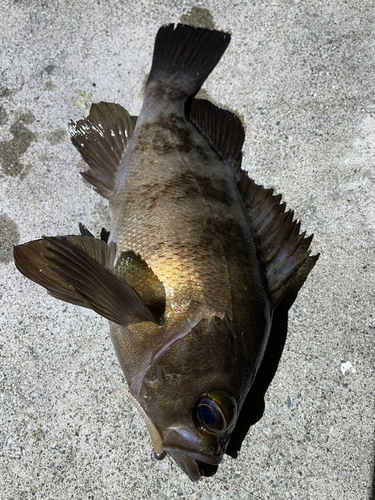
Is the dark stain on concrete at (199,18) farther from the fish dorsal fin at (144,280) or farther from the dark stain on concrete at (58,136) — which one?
the fish dorsal fin at (144,280)

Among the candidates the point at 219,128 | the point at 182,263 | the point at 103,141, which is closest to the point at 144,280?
the point at 182,263

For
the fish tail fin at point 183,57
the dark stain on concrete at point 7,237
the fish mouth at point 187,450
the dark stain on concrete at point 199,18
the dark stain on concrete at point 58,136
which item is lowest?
the dark stain on concrete at point 7,237

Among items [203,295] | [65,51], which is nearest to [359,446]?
[203,295]

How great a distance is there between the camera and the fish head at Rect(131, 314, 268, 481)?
5.27ft

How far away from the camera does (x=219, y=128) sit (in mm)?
2467

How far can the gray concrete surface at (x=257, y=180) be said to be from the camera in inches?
88.8

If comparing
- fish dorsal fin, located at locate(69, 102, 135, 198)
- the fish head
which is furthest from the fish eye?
fish dorsal fin, located at locate(69, 102, 135, 198)

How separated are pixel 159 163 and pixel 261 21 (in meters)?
1.55

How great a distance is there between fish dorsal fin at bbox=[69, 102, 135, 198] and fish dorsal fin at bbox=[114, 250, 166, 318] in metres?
0.57

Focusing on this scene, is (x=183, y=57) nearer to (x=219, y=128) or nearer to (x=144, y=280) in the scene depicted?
(x=219, y=128)

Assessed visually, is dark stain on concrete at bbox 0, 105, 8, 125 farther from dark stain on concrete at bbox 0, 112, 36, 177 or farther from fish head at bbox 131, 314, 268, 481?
fish head at bbox 131, 314, 268, 481

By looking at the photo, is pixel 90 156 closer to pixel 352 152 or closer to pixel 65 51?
pixel 65 51

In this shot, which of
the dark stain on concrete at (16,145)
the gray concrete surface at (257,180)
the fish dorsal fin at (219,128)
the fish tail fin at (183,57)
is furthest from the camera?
the dark stain on concrete at (16,145)

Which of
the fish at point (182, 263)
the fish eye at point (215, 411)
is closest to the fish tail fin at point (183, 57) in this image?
the fish at point (182, 263)
